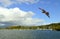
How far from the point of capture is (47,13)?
1618 inches

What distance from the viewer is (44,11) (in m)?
41.6

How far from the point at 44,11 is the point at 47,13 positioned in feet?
3.13
